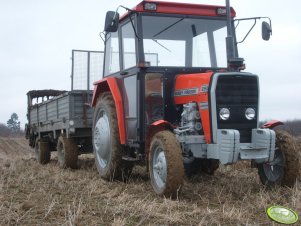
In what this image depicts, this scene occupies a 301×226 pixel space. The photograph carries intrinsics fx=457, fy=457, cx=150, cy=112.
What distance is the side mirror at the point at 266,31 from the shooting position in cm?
625

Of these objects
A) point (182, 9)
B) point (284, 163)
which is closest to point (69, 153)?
point (182, 9)

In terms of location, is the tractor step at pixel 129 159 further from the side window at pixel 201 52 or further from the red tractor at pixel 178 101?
the side window at pixel 201 52

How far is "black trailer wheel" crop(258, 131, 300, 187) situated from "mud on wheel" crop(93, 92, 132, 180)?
220 centimetres

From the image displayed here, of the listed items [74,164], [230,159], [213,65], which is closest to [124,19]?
[213,65]

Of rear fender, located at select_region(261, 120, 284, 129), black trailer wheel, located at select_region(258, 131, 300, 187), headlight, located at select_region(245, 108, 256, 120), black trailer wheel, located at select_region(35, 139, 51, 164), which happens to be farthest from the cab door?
black trailer wheel, located at select_region(35, 139, 51, 164)

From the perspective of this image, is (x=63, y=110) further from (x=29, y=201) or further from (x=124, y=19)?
(x=29, y=201)

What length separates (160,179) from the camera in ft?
18.5

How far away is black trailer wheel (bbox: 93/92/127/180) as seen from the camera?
22.6 feet

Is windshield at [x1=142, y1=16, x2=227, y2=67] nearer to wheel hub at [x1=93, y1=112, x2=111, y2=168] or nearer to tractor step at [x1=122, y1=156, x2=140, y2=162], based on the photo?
tractor step at [x1=122, y1=156, x2=140, y2=162]

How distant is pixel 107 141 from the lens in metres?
7.15

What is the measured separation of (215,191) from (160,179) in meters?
0.74

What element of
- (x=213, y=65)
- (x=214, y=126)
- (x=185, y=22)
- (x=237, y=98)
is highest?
(x=185, y=22)

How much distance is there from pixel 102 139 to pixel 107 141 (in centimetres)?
15

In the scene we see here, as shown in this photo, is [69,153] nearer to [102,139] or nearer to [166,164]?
[102,139]
